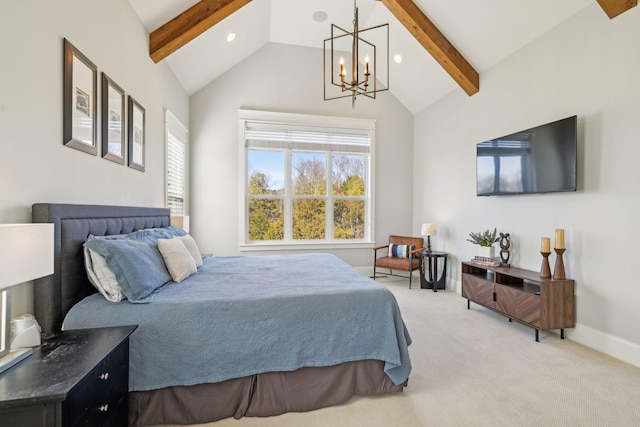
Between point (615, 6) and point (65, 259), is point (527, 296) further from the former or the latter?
point (65, 259)

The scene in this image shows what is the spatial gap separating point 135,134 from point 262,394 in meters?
2.61

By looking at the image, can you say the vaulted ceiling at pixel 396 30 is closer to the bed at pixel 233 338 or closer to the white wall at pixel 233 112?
the white wall at pixel 233 112

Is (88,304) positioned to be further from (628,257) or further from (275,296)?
(628,257)

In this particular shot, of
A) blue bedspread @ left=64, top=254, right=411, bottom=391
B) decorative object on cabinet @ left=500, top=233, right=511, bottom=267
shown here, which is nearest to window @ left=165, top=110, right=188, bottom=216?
blue bedspread @ left=64, top=254, right=411, bottom=391

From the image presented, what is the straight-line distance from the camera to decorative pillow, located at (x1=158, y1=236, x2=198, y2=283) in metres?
2.32

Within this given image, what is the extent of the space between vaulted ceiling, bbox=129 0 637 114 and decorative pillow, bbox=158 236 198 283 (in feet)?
7.20

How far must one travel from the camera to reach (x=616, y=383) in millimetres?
2164

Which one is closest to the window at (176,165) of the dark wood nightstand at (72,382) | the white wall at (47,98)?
the white wall at (47,98)

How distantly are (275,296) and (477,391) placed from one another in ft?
5.00

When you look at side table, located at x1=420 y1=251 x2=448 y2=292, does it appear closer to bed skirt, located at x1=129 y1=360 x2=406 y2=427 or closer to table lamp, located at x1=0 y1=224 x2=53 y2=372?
bed skirt, located at x1=129 y1=360 x2=406 y2=427

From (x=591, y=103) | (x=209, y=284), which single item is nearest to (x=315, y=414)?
(x=209, y=284)

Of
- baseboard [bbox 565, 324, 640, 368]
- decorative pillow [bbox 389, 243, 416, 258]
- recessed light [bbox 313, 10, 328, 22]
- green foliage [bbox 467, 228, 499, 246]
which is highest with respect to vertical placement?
recessed light [bbox 313, 10, 328, 22]

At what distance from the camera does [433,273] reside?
4777mm

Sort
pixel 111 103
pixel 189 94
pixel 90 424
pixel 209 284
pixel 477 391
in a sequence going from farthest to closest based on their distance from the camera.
A: pixel 189 94 < pixel 111 103 < pixel 209 284 < pixel 477 391 < pixel 90 424
